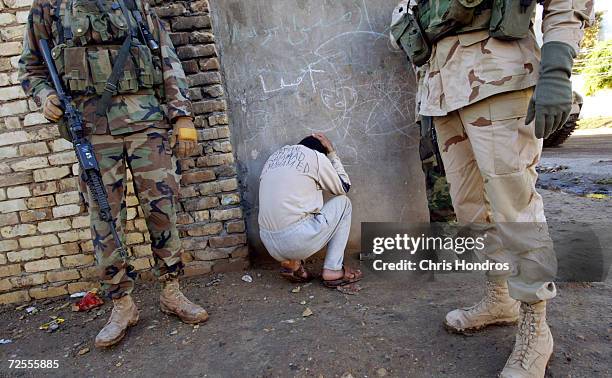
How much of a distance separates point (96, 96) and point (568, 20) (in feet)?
6.54

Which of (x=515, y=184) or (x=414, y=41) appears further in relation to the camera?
(x=414, y=41)

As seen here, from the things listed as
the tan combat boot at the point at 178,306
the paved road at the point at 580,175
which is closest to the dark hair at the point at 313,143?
the tan combat boot at the point at 178,306

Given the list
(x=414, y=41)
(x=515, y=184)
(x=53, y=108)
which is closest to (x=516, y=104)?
(x=515, y=184)

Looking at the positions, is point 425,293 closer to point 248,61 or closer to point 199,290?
point 199,290

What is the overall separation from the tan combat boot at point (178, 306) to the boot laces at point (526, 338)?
4.85ft

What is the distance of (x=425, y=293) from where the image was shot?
7.06 feet

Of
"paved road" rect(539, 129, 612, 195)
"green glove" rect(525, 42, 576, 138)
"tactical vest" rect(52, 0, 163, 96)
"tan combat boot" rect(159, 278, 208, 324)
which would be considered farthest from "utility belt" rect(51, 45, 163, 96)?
"paved road" rect(539, 129, 612, 195)

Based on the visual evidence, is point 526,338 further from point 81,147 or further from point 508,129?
point 81,147

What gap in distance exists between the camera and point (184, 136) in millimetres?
1926

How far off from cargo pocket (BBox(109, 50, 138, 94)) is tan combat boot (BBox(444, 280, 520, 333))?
6.19 ft

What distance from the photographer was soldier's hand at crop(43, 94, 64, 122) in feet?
5.84

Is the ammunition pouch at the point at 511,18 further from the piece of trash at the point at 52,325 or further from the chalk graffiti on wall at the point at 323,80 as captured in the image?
the piece of trash at the point at 52,325

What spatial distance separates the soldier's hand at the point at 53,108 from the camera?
178cm

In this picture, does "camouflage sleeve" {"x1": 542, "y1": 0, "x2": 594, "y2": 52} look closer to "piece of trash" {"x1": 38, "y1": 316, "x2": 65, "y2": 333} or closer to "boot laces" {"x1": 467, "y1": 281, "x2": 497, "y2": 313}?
"boot laces" {"x1": 467, "y1": 281, "x2": 497, "y2": 313}
